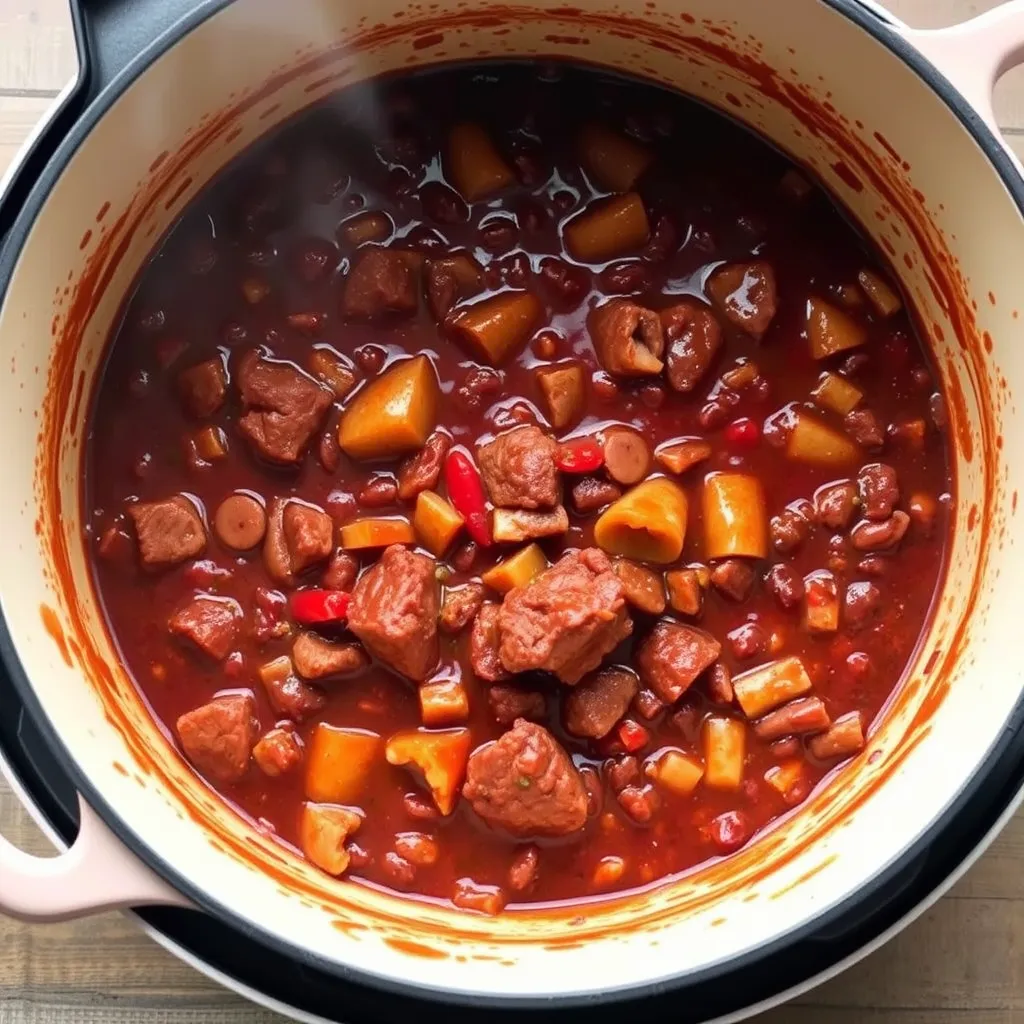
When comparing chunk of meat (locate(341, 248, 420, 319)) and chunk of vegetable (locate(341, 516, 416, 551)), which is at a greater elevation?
chunk of meat (locate(341, 248, 420, 319))

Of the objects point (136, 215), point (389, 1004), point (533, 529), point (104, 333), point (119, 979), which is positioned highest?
point (136, 215)

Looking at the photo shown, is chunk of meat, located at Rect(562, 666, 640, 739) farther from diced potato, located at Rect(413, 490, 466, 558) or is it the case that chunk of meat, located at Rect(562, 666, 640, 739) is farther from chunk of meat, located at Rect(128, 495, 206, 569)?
chunk of meat, located at Rect(128, 495, 206, 569)

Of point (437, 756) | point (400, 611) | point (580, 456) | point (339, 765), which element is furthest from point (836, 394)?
point (339, 765)

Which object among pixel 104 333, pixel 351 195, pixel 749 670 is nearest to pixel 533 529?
pixel 749 670

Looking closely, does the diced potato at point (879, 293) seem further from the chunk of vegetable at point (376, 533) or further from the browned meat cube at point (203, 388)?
the browned meat cube at point (203, 388)

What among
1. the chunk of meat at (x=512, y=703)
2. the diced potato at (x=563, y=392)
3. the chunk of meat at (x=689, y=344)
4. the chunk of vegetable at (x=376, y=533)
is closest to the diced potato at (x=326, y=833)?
the chunk of meat at (x=512, y=703)

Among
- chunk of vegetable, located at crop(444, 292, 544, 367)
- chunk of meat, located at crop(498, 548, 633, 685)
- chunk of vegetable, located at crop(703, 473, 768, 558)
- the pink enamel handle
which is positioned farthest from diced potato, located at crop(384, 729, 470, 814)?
chunk of vegetable, located at crop(444, 292, 544, 367)

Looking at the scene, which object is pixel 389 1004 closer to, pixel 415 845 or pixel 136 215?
pixel 415 845
